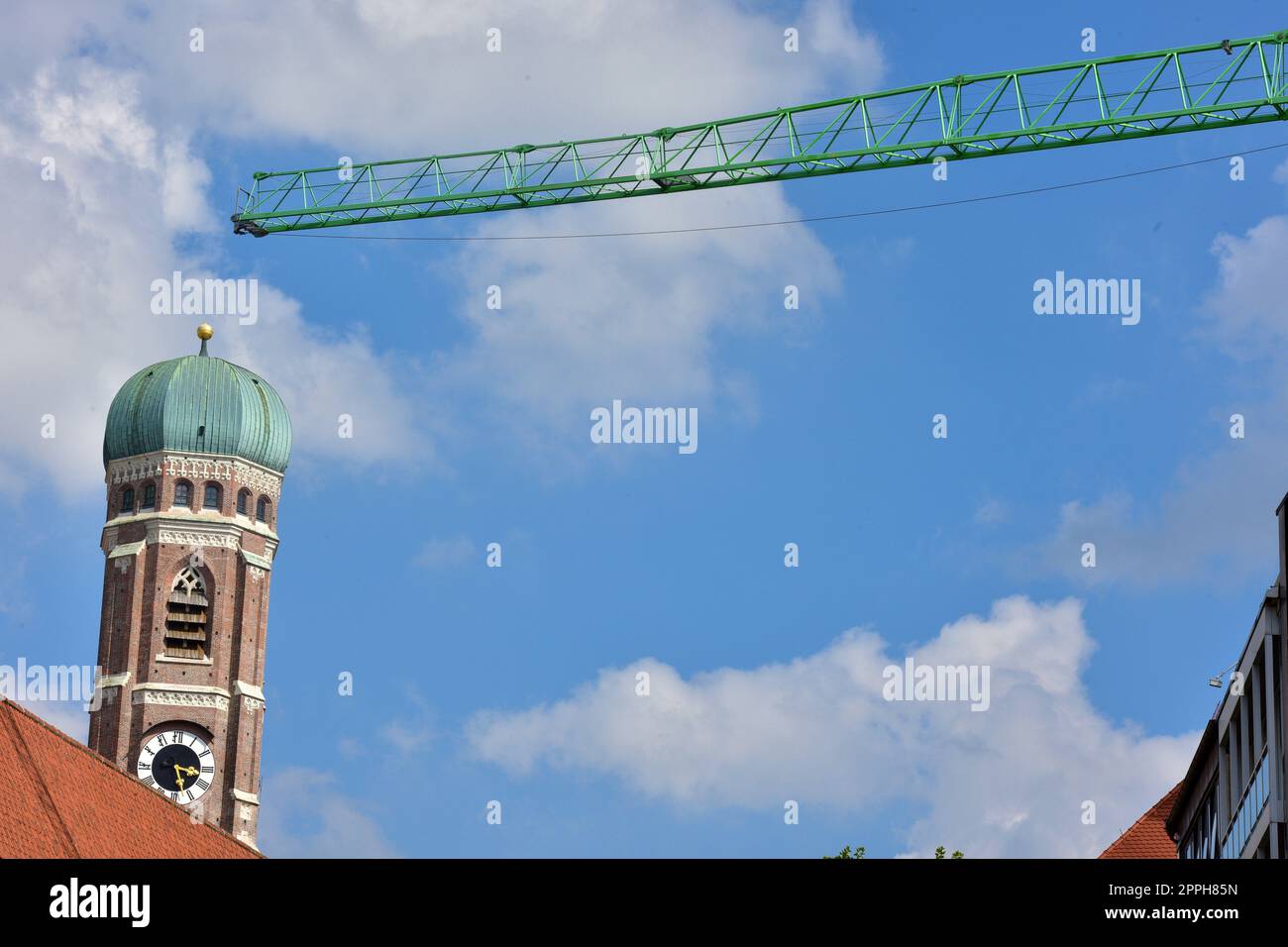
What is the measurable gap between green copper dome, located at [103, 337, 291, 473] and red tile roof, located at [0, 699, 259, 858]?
257 ft

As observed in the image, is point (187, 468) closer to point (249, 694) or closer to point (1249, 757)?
point (249, 694)

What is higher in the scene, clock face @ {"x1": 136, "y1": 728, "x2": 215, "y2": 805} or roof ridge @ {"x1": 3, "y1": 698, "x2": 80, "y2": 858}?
clock face @ {"x1": 136, "y1": 728, "x2": 215, "y2": 805}

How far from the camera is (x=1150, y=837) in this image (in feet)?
271

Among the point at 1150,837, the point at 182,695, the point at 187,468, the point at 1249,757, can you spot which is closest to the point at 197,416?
the point at 187,468

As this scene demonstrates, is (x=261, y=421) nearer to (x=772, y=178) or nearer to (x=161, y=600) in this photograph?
(x=161, y=600)

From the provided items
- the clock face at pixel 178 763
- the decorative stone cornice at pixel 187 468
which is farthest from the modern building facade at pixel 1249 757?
the decorative stone cornice at pixel 187 468

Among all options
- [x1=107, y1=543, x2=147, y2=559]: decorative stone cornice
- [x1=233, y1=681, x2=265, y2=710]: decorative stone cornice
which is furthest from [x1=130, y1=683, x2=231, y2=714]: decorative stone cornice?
[x1=107, y1=543, x2=147, y2=559]: decorative stone cornice

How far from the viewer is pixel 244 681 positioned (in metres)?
140

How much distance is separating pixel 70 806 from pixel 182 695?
79052 mm

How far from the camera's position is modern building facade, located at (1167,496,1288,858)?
55375 millimetres

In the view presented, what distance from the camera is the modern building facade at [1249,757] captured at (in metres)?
55.4

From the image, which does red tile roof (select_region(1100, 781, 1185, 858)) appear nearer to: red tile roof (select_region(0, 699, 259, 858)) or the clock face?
red tile roof (select_region(0, 699, 259, 858))

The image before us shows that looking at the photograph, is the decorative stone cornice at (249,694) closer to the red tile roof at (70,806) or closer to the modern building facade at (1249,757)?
the red tile roof at (70,806)
